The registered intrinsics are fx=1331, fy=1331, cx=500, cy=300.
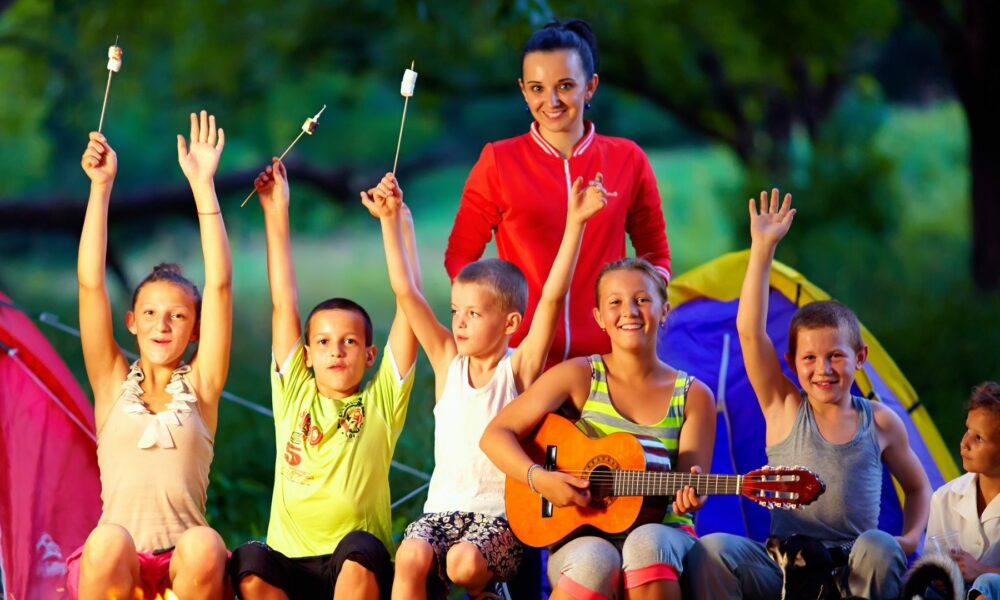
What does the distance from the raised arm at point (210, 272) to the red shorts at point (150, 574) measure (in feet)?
1.33

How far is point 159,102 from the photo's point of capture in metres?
11.3

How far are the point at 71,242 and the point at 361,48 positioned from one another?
15.0 ft

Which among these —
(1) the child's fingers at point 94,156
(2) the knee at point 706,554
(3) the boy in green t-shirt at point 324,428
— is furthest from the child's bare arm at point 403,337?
(2) the knee at point 706,554

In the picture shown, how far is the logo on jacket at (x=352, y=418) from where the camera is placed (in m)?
3.58

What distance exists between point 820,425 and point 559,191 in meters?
1.00

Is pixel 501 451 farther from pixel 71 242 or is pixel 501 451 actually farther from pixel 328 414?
pixel 71 242

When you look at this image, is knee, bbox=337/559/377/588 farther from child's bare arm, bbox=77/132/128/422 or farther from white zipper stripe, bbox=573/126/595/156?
white zipper stripe, bbox=573/126/595/156

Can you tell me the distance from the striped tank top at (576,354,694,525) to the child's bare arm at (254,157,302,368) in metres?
0.83

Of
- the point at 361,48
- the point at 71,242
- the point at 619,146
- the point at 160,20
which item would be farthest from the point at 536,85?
the point at 71,242

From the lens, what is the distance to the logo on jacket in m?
3.58

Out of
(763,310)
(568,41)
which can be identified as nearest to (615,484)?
(763,310)

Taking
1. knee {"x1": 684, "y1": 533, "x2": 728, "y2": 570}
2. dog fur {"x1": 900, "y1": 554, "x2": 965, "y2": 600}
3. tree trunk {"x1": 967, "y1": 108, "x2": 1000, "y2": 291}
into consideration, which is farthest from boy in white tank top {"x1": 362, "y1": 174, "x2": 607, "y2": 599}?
tree trunk {"x1": 967, "y1": 108, "x2": 1000, "y2": 291}

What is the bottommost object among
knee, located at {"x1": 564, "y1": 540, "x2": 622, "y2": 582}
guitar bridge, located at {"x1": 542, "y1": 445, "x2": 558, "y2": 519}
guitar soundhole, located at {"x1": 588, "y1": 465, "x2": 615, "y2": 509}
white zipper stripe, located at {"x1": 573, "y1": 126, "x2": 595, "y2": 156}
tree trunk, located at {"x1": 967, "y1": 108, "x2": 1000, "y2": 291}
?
knee, located at {"x1": 564, "y1": 540, "x2": 622, "y2": 582}

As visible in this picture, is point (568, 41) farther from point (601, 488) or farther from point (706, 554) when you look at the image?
point (706, 554)
